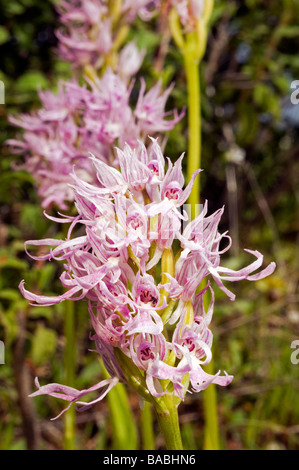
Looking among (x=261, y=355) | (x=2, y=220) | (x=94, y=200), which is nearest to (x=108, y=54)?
(x=94, y=200)

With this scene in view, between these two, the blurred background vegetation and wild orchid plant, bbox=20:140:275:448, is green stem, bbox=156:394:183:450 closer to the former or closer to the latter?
wild orchid plant, bbox=20:140:275:448

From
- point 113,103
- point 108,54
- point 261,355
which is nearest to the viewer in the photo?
point 113,103

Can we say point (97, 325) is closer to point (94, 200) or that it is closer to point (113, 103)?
point (94, 200)

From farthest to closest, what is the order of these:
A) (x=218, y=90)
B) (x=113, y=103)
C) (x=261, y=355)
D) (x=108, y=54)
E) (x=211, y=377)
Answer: (x=218, y=90), (x=261, y=355), (x=108, y=54), (x=113, y=103), (x=211, y=377)

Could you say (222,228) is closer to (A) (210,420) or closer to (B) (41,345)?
(B) (41,345)

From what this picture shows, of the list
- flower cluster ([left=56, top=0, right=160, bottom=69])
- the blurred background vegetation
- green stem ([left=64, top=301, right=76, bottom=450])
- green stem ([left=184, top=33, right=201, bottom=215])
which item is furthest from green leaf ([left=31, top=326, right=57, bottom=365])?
flower cluster ([left=56, top=0, right=160, bottom=69])

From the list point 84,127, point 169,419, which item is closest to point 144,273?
point 169,419
